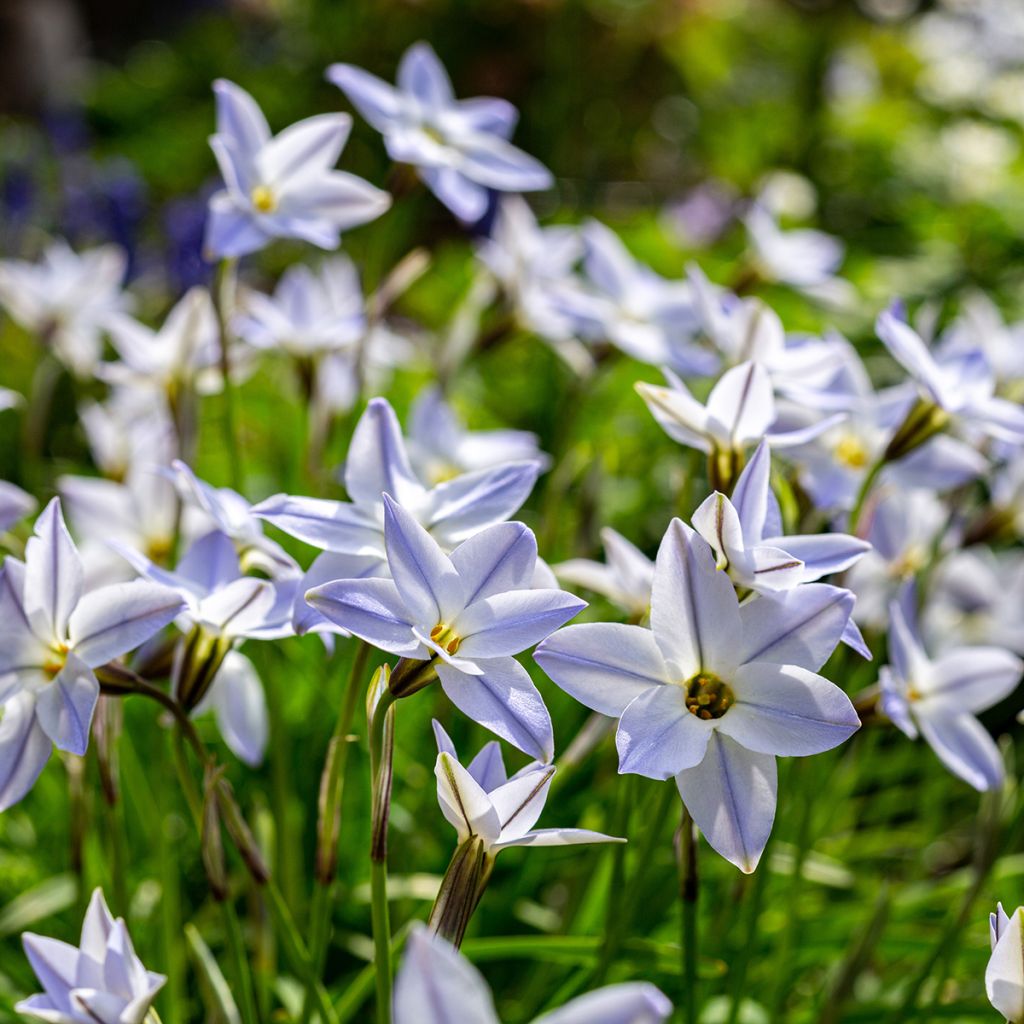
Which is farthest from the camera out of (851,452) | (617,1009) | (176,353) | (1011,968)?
(176,353)

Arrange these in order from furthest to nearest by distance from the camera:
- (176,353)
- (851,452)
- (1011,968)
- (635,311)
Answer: (635,311), (176,353), (851,452), (1011,968)

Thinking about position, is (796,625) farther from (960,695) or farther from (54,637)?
(54,637)

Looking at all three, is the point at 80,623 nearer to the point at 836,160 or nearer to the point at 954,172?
the point at 954,172

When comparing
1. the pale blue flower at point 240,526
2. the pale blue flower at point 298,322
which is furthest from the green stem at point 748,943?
the pale blue flower at point 298,322

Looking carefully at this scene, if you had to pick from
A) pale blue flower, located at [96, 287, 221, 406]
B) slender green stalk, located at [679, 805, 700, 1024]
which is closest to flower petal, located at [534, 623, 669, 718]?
slender green stalk, located at [679, 805, 700, 1024]

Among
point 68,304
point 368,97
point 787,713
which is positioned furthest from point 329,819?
point 68,304

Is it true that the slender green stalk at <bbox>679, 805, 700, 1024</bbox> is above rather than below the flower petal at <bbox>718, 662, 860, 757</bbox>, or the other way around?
below

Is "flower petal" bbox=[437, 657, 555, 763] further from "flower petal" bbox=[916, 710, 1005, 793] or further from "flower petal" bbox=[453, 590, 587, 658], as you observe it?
"flower petal" bbox=[916, 710, 1005, 793]
